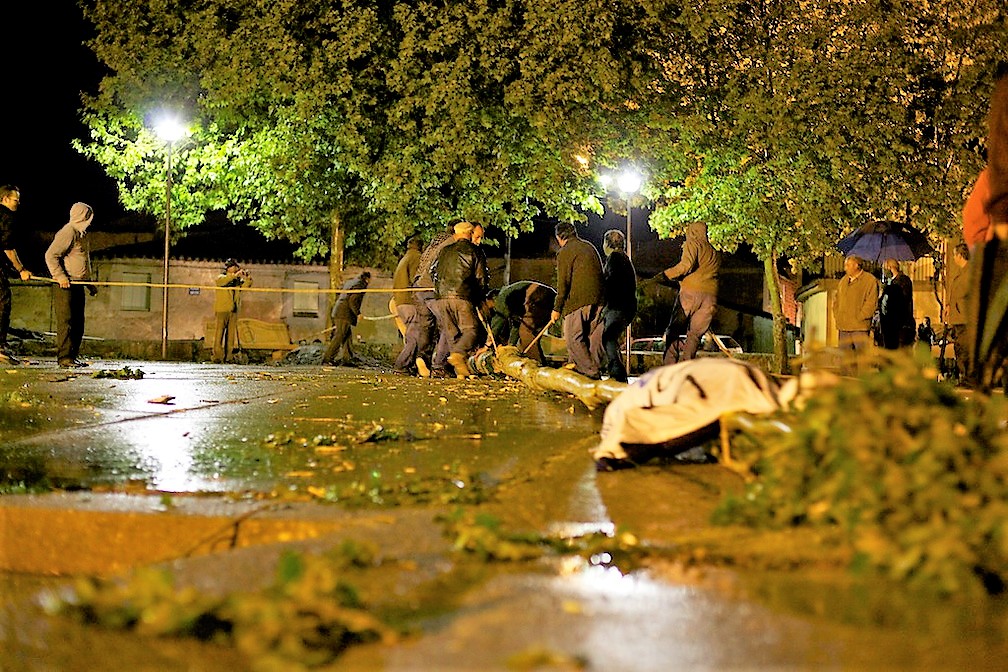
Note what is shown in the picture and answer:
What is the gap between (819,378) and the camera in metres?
3.41

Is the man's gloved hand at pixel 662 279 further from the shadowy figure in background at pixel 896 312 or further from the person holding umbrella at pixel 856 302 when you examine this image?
the shadowy figure in background at pixel 896 312

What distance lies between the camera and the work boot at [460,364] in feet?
40.7

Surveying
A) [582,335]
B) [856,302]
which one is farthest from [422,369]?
[856,302]

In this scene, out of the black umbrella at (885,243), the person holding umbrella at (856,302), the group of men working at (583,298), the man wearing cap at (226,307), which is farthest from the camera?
the man wearing cap at (226,307)

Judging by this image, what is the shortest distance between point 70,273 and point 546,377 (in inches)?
259

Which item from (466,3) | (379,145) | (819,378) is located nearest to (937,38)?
(466,3)

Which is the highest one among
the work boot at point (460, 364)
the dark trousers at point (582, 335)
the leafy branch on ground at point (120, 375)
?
the dark trousers at point (582, 335)

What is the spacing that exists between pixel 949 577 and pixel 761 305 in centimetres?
3841

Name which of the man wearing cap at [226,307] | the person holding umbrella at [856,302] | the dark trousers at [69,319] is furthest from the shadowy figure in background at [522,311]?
the dark trousers at [69,319]

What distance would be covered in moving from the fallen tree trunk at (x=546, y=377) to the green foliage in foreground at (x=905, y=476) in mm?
3932

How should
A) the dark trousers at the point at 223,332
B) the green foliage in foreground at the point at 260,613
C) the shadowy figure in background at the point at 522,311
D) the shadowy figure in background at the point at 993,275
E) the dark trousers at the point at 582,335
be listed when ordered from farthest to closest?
the dark trousers at the point at 223,332
the shadowy figure in background at the point at 522,311
the dark trousers at the point at 582,335
the shadowy figure in background at the point at 993,275
the green foliage in foreground at the point at 260,613

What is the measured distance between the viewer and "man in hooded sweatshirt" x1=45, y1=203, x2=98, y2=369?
478 inches

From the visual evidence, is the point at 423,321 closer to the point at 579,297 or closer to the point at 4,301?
the point at 579,297

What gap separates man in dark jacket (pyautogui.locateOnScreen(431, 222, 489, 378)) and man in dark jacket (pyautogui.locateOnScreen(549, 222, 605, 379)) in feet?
3.74
